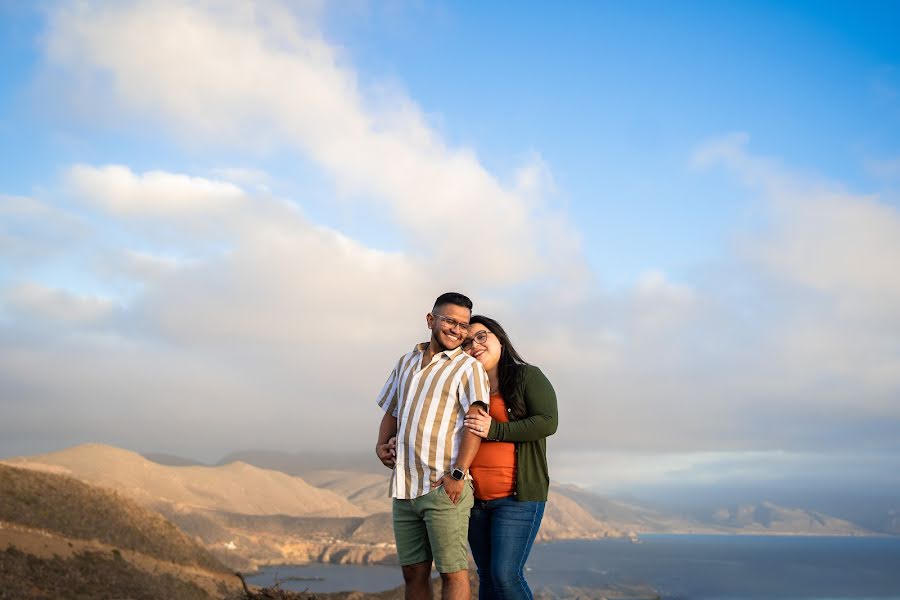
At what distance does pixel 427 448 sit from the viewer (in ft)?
16.8

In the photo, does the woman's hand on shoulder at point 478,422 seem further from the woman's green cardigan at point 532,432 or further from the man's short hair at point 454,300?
the man's short hair at point 454,300

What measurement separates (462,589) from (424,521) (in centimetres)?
51

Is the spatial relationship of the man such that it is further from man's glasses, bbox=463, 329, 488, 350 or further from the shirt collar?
man's glasses, bbox=463, 329, 488, 350

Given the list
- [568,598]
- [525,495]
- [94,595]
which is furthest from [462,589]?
[568,598]

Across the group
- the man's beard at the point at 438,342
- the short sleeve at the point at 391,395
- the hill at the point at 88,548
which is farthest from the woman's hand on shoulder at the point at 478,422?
the hill at the point at 88,548

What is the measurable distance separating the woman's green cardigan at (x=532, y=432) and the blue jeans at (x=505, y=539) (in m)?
0.12

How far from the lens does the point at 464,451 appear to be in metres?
5.13

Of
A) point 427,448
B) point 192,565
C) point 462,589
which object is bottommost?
point 192,565

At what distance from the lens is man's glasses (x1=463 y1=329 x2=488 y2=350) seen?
598cm

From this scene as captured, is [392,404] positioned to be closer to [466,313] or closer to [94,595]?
[466,313]

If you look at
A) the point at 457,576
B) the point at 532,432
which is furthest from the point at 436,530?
the point at 532,432

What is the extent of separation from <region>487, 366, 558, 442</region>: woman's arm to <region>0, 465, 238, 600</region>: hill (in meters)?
33.3

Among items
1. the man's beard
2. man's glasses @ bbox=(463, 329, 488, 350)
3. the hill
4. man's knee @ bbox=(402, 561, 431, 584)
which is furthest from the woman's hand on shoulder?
the hill

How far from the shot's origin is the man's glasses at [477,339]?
598 centimetres
